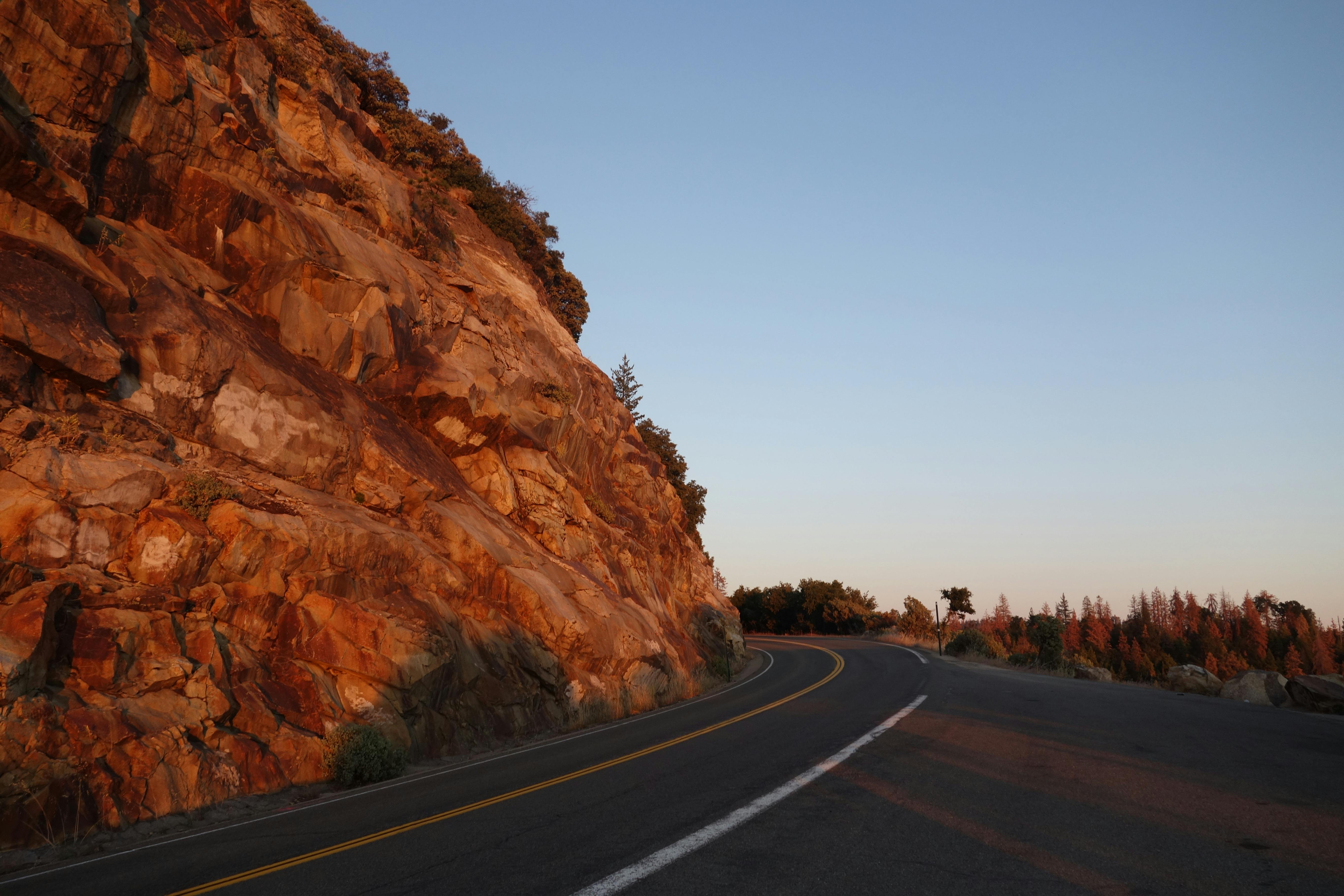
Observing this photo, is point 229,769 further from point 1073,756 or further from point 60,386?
point 1073,756

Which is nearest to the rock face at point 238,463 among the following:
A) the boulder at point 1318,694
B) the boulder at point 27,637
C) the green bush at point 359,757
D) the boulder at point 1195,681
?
the boulder at point 27,637

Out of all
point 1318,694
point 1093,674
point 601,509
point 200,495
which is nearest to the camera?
point 200,495

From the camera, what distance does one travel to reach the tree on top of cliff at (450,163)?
28578 millimetres

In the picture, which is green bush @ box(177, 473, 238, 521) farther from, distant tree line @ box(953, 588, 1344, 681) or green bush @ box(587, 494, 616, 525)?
Answer: distant tree line @ box(953, 588, 1344, 681)

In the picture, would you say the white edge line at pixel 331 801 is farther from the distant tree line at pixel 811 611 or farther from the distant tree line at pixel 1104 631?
the distant tree line at pixel 811 611

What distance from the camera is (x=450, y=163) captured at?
111ft

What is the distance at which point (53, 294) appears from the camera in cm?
1277

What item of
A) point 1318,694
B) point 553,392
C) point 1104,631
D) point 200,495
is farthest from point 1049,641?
point 1104,631

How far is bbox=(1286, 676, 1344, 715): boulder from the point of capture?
1527 cm

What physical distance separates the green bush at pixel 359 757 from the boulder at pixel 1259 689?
61.5ft

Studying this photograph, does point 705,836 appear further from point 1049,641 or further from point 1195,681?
point 1049,641

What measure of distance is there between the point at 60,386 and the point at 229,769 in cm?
734

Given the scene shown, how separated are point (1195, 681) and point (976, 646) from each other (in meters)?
16.6

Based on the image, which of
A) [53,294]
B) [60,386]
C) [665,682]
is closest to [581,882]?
[60,386]
